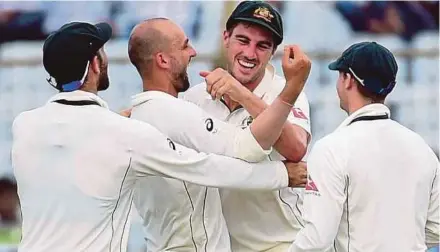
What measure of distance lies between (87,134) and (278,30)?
930 millimetres

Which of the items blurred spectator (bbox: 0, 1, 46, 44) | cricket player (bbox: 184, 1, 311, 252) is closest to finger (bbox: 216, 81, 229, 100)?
cricket player (bbox: 184, 1, 311, 252)

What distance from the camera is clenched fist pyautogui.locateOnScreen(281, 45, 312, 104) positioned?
334cm

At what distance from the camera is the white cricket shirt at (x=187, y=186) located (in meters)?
3.46

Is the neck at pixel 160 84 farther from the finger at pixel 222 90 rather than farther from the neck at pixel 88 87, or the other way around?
the neck at pixel 88 87

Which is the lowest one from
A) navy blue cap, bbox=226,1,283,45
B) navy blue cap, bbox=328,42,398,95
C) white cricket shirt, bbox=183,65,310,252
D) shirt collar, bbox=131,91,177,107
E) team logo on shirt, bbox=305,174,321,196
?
white cricket shirt, bbox=183,65,310,252

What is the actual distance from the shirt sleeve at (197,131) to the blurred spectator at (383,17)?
6.61 metres

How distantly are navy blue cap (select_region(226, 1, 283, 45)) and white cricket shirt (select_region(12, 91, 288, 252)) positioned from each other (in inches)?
26.5

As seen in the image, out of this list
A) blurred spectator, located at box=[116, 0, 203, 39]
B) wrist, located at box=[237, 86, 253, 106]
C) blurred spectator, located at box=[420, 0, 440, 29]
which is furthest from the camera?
blurred spectator, located at box=[420, 0, 440, 29]

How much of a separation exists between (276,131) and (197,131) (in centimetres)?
28

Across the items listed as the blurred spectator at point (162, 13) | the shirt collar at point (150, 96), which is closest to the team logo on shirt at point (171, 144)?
the shirt collar at point (150, 96)

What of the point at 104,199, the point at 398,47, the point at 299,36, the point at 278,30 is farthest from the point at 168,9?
the point at 104,199

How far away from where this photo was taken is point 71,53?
3.24m

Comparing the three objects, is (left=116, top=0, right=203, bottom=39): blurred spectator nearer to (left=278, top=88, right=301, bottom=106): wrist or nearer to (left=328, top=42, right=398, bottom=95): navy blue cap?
(left=328, top=42, right=398, bottom=95): navy blue cap

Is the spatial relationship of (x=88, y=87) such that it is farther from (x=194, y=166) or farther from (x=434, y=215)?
(x=434, y=215)
